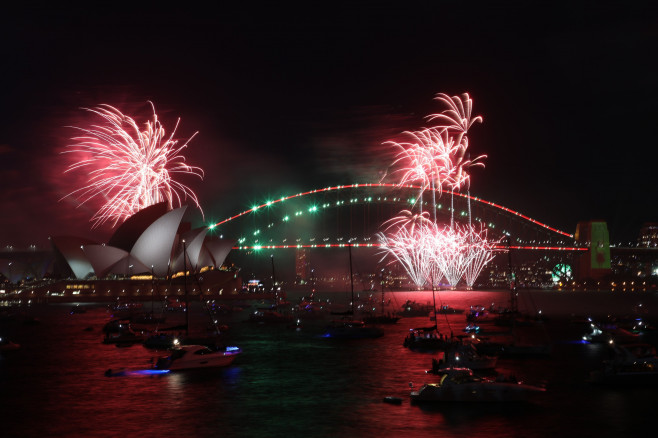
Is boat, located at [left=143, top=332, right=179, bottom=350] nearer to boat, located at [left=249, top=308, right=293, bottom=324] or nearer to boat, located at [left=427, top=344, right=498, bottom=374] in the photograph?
boat, located at [left=427, top=344, right=498, bottom=374]

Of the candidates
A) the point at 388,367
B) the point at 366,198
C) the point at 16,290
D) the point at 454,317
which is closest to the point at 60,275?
the point at 16,290

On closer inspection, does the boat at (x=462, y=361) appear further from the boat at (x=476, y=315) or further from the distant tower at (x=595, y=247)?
the distant tower at (x=595, y=247)

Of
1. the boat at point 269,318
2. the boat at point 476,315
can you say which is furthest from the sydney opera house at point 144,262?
the boat at point 476,315

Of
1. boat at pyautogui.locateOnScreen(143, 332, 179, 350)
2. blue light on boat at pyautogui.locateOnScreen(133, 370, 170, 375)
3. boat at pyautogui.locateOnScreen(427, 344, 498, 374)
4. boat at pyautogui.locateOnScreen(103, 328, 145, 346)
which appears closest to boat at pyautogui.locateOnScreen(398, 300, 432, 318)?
boat at pyautogui.locateOnScreen(103, 328, 145, 346)

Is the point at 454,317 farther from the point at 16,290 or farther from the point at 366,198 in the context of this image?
the point at 16,290

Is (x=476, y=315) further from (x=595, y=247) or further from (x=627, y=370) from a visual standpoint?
(x=595, y=247)

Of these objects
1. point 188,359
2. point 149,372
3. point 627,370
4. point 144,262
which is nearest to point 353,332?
point 188,359

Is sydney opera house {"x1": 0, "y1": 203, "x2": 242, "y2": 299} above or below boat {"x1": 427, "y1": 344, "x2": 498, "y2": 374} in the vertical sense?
above
